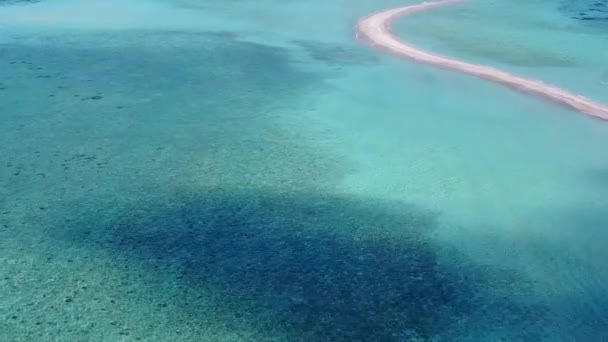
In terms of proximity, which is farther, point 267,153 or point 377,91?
point 377,91

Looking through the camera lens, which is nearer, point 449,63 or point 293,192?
point 293,192

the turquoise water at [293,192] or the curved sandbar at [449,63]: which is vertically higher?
the curved sandbar at [449,63]

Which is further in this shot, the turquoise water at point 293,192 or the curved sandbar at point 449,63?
the curved sandbar at point 449,63

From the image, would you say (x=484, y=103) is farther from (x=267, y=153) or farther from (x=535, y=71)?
(x=267, y=153)

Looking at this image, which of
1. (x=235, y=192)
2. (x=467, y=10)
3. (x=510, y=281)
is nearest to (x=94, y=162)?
(x=235, y=192)

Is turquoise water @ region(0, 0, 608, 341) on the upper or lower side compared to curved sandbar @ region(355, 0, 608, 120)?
lower
